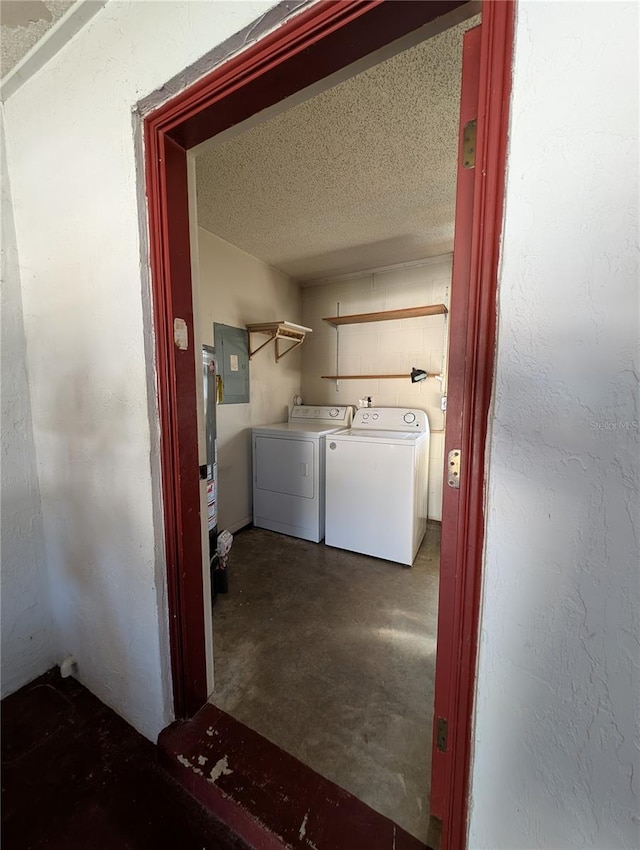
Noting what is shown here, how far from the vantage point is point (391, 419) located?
2.71 metres

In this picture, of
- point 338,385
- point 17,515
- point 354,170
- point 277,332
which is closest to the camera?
point 17,515

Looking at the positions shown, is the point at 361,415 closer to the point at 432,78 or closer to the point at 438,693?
the point at 432,78

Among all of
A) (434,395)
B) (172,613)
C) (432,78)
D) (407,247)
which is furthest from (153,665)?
(407,247)

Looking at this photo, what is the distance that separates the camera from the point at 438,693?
69 cm

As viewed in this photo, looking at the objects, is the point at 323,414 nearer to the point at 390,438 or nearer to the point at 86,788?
the point at 390,438

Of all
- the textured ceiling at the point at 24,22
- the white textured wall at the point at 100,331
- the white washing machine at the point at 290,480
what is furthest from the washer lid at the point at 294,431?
the textured ceiling at the point at 24,22

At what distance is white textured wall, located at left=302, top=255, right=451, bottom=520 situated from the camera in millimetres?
2727

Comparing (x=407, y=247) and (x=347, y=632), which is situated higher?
(x=407, y=247)

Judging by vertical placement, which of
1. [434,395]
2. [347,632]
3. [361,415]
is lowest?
[347,632]

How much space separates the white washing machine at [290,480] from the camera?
8.11 feet

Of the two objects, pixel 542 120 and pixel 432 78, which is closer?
pixel 542 120

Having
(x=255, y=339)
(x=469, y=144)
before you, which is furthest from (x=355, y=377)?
(x=469, y=144)

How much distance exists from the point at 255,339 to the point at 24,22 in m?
1.88

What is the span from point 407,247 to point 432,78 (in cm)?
139
